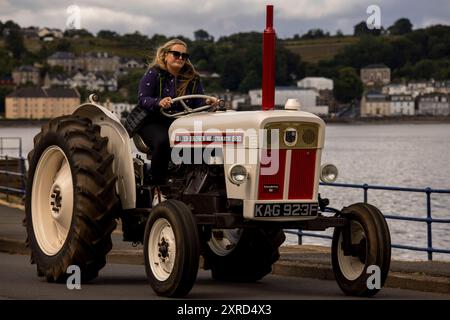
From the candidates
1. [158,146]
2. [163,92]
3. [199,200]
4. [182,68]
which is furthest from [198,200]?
[182,68]

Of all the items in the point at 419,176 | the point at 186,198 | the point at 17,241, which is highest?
the point at 186,198

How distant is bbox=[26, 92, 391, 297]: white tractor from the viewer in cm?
1079

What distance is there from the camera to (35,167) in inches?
507

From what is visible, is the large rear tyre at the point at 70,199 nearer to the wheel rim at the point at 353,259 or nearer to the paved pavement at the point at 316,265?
the paved pavement at the point at 316,265

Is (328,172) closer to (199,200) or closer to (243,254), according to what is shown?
(199,200)

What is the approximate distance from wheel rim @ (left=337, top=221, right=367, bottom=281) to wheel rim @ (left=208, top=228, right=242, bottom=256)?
4.91 feet

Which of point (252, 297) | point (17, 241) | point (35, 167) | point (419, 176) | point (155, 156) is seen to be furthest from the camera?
point (419, 176)

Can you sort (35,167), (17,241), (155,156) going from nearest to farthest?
(155,156) < (35,167) < (17,241)

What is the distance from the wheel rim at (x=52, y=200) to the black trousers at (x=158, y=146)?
0.88 m

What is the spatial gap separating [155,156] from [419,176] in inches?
2879

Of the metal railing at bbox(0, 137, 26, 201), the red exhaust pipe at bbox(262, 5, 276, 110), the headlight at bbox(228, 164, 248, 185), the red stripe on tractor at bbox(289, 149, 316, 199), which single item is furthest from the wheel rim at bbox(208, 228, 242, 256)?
the metal railing at bbox(0, 137, 26, 201)
